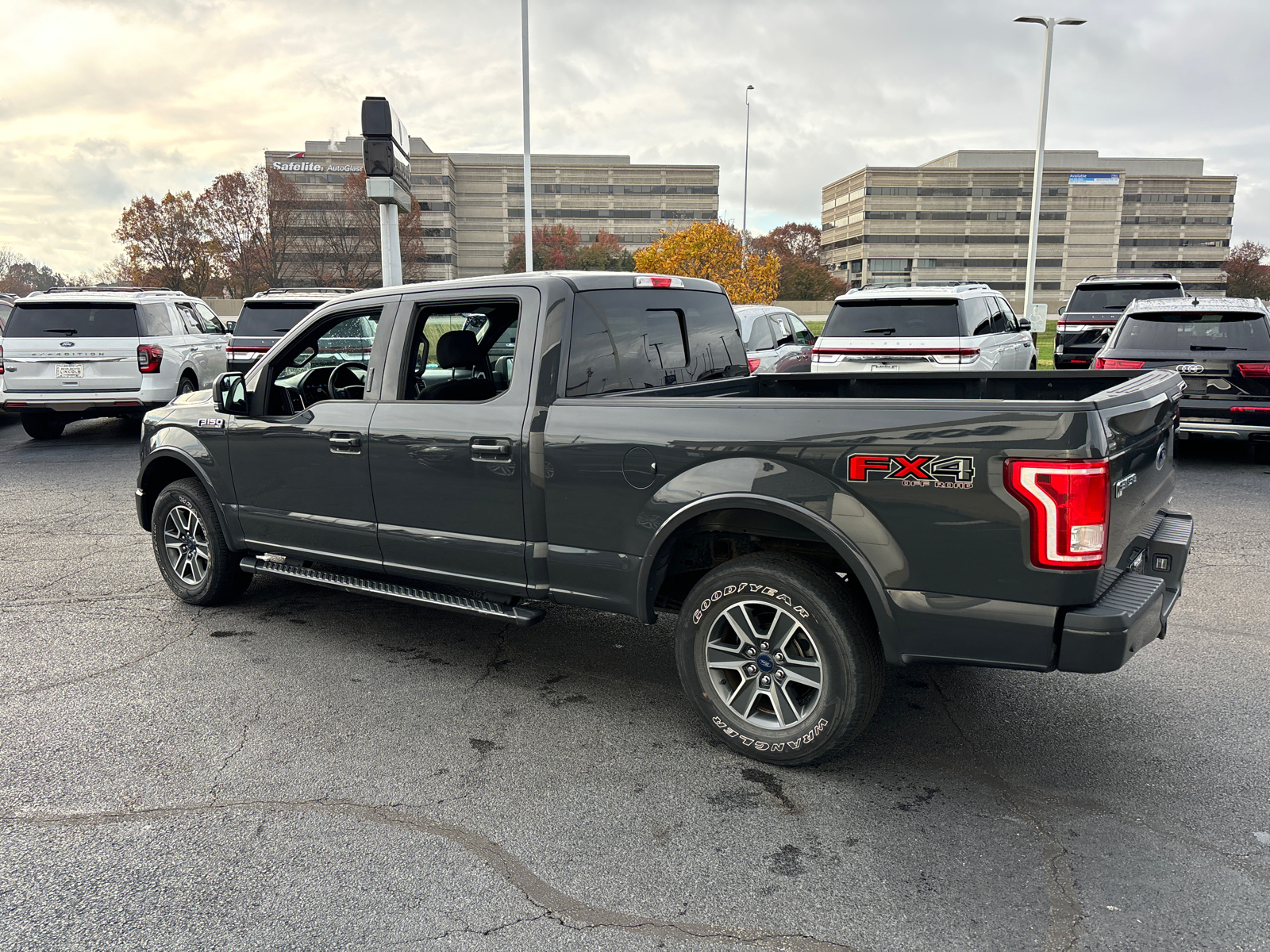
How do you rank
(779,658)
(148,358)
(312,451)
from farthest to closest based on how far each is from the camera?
(148,358) < (312,451) < (779,658)

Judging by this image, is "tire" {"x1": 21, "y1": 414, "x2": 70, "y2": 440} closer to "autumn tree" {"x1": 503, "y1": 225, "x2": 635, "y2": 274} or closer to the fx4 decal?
the fx4 decal

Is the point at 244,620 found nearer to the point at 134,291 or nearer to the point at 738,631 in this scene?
the point at 738,631

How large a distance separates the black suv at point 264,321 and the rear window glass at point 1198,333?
37.5 feet

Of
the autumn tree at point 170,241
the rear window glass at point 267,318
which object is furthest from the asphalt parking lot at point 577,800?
the autumn tree at point 170,241

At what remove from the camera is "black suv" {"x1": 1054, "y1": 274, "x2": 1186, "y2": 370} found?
16.6 meters

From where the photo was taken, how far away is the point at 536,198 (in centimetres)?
12156

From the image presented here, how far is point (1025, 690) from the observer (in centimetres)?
431

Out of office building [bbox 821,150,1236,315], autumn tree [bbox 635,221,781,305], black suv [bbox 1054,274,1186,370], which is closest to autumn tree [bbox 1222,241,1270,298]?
office building [bbox 821,150,1236,315]

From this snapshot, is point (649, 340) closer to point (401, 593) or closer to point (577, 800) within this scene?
point (401, 593)

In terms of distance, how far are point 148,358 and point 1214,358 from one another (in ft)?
41.8

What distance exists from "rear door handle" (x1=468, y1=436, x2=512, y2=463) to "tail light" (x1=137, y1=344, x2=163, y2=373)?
9.90 meters

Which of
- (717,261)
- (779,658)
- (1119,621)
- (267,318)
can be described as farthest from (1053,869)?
(717,261)

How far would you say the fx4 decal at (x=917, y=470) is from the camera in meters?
3.01

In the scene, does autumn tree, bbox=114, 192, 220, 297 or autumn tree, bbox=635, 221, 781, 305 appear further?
autumn tree, bbox=114, 192, 220, 297
